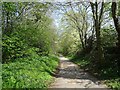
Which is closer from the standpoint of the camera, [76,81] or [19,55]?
[76,81]

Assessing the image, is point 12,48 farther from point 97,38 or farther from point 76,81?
point 97,38

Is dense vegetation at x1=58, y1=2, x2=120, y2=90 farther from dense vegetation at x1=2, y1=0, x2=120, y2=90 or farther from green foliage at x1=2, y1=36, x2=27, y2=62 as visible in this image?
green foliage at x1=2, y1=36, x2=27, y2=62

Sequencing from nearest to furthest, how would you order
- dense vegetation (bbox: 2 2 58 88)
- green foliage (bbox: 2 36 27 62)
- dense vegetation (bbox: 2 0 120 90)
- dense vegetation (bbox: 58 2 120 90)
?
dense vegetation (bbox: 2 2 58 88) < dense vegetation (bbox: 2 0 120 90) < green foliage (bbox: 2 36 27 62) < dense vegetation (bbox: 58 2 120 90)

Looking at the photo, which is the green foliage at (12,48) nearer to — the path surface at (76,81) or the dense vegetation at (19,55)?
the dense vegetation at (19,55)

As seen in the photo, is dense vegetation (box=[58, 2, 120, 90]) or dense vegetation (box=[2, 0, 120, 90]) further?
dense vegetation (box=[58, 2, 120, 90])

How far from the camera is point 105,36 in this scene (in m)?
30.2

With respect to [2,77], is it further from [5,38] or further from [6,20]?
[6,20]

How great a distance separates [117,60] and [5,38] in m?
10.0

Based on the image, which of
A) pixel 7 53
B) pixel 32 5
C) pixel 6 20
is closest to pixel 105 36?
pixel 32 5

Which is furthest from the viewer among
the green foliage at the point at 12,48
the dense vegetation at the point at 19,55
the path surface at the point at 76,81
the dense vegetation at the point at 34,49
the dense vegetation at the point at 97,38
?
the dense vegetation at the point at 97,38

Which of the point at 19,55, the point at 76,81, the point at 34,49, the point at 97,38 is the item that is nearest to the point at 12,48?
the point at 19,55

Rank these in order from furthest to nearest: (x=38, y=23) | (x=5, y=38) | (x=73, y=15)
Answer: (x=73, y=15) < (x=38, y=23) < (x=5, y=38)

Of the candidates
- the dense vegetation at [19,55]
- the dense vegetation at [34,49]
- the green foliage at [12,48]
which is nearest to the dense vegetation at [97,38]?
the dense vegetation at [34,49]

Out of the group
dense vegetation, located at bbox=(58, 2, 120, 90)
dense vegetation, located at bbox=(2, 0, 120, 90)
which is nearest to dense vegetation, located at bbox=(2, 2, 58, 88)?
dense vegetation, located at bbox=(2, 0, 120, 90)
